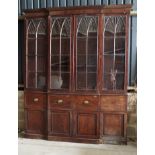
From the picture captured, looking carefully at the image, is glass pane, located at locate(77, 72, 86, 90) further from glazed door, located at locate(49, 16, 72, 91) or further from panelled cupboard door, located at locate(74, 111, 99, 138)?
panelled cupboard door, located at locate(74, 111, 99, 138)

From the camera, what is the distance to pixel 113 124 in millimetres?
3531

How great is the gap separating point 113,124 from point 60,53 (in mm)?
1453

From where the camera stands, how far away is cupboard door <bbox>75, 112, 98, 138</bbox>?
3.56m

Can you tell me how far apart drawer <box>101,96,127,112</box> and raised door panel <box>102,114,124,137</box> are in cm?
11

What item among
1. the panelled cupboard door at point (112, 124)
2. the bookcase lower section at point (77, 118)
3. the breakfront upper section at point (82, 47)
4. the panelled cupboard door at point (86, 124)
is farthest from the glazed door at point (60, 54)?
the panelled cupboard door at point (112, 124)

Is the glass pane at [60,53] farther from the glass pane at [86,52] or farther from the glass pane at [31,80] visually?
the glass pane at [31,80]

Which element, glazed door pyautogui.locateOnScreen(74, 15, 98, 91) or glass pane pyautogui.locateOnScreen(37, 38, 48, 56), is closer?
glazed door pyautogui.locateOnScreen(74, 15, 98, 91)

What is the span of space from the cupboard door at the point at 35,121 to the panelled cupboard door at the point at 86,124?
0.59 metres

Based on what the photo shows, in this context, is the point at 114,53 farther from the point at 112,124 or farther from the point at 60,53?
the point at 112,124

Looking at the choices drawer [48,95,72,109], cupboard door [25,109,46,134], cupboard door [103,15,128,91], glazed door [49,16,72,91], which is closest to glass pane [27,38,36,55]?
glazed door [49,16,72,91]

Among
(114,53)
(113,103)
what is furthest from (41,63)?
(113,103)

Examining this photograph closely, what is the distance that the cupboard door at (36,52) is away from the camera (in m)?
3.72
